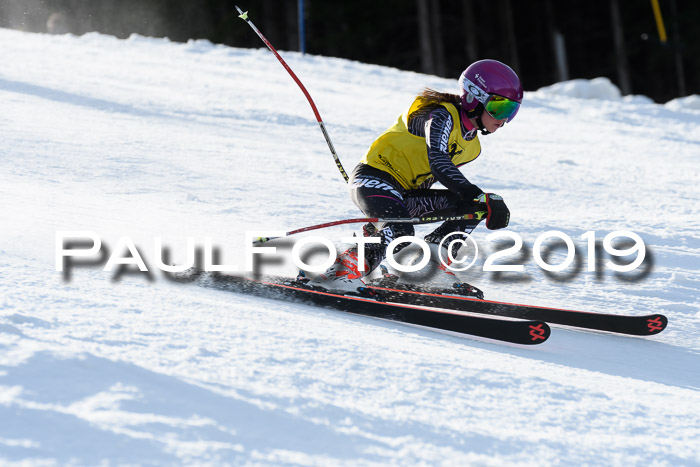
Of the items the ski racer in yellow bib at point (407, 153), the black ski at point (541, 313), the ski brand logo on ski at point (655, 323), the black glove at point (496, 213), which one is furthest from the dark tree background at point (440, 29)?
the ski brand logo on ski at point (655, 323)

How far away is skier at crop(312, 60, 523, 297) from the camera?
384 centimetres

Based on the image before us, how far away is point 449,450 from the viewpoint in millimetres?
2244

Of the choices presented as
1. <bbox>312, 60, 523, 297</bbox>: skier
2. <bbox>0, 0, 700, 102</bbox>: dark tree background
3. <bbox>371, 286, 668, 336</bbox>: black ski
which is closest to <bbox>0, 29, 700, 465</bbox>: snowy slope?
<bbox>371, 286, 668, 336</bbox>: black ski

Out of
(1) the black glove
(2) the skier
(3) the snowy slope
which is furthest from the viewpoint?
(2) the skier

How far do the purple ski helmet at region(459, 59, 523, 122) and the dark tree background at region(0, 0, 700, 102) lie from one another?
1208cm

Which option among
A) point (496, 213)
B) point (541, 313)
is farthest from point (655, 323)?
point (496, 213)

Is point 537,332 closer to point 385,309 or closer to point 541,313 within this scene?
point 541,313

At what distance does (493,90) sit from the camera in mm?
3871

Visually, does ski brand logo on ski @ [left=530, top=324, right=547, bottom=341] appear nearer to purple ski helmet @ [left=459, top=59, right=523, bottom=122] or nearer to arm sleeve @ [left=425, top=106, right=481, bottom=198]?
arm sleeve @ [left=425, top=106, right=481, bottom=198]

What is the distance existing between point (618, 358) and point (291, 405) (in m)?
1.82

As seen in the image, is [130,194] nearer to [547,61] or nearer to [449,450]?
[449,450]

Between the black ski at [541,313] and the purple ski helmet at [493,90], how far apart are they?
96 centimetres

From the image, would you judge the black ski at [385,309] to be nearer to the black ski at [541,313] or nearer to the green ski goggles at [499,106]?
the black ski at [541,313]

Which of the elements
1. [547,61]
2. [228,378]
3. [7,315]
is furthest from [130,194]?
[547,61]
